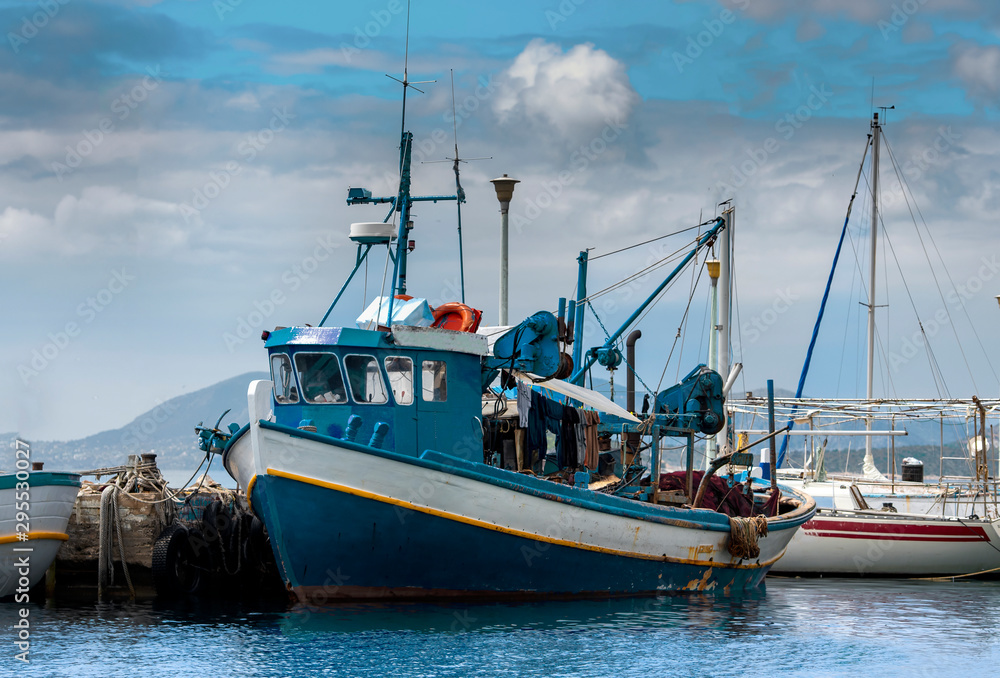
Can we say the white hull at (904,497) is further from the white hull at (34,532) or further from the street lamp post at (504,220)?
the white hull at (34,532)

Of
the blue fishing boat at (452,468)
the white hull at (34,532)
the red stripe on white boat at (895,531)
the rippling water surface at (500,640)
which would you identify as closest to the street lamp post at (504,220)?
the blue fishing boat at (452,468)

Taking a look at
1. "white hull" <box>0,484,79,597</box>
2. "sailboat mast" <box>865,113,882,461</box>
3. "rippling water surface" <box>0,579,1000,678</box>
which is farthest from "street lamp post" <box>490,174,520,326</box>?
"sailboat mast" <box>865,113,882,461</box>

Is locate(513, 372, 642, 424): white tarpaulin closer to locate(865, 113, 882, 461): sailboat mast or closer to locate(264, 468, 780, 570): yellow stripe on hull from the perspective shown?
locate(264, 468, 780, 570): yellow stripe on hull

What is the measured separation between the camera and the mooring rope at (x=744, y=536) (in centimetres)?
1953

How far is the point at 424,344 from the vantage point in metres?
17.4

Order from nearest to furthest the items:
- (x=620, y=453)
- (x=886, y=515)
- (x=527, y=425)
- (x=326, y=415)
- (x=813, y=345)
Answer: (x=326, y=415) < (x=527, y=425) < (x=620, y=453) < (x=886, y=515) < (x=813, y=345)

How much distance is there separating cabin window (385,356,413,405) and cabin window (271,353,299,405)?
144cm

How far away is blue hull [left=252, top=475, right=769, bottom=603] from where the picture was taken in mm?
15836

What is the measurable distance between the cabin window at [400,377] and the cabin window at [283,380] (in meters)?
1.44

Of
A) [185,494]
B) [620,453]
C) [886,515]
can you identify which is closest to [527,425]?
[620,453]

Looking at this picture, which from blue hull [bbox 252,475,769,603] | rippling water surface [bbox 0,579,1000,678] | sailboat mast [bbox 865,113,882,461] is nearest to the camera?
rippling water surface [bbox 0,579,1000,678]

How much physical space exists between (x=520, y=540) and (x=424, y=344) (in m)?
3.24

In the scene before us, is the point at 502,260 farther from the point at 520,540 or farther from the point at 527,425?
the point at 520,540

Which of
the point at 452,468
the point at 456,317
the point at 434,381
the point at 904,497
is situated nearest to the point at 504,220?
the point at 456,317
